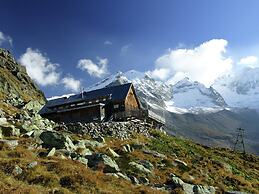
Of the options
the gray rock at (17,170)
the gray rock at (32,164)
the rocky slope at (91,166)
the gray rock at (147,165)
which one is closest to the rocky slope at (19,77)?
the rocky slope at (91,166)

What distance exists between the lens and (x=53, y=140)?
32.2m

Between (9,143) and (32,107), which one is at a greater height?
(32,107)

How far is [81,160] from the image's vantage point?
93.3ft

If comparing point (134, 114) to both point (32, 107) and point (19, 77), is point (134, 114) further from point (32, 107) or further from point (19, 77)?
point (19, 77)

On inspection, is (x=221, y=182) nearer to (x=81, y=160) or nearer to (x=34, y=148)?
(x=81, y=160)

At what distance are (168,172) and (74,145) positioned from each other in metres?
8.65

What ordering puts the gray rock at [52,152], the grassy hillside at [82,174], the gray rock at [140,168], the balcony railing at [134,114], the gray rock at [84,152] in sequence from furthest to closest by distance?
the balcony railing at [134,114] → the gray rock at [84,152] → the gray rock at [140,168] → the gray rock at [52,152] → the grassy hillside at [82,174]

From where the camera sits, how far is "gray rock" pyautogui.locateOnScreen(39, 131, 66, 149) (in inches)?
1250

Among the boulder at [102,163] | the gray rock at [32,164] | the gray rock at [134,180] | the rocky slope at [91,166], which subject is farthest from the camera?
the boulder at [102,163]

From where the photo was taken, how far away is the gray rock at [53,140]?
104 ft

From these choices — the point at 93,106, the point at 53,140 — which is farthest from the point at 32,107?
the point at 53,140

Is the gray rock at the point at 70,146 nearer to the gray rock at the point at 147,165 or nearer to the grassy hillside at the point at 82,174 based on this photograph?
the grassy hillside at the point at 82,174

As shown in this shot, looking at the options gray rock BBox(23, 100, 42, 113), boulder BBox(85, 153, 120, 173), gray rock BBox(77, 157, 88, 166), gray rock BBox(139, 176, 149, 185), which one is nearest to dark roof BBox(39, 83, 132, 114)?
gray rock BBox(23, 100, 42, 113)

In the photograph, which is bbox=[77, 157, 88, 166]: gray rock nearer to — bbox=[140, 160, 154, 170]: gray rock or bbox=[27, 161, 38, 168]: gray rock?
bbox=[27, 161, 38, 168]: gray rock
